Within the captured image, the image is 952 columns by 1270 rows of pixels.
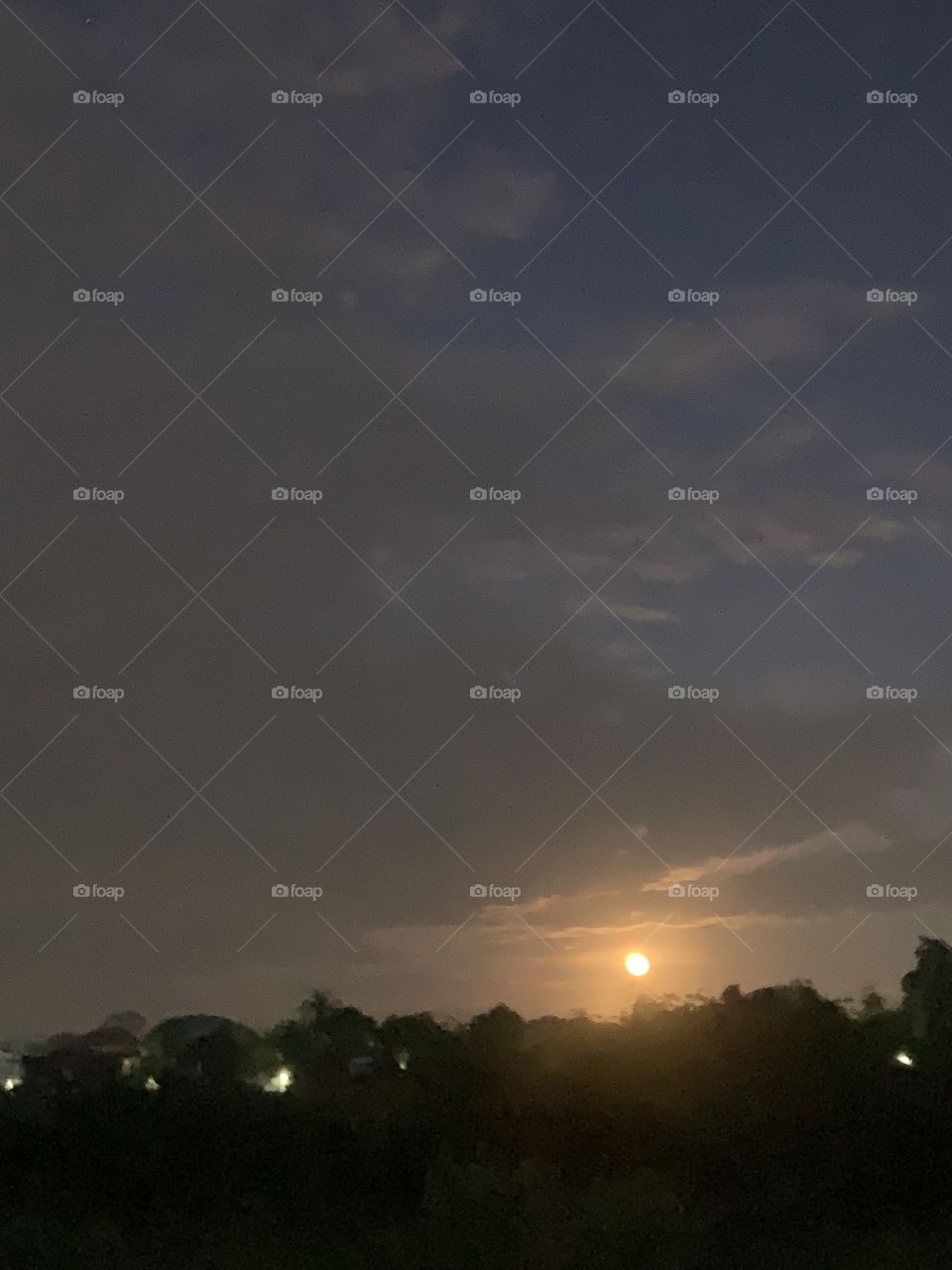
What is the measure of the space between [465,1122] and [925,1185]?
6.85 feet

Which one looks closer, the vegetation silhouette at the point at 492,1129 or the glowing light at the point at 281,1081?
the vegetation silhouette at the point at 492,1129

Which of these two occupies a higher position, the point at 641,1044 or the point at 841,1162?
the point at 641,1044

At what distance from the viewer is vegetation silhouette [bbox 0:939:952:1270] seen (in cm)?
596

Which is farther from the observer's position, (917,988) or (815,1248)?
(917,988)

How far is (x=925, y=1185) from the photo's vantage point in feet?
20.5

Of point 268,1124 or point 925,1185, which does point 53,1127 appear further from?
point 925,1185

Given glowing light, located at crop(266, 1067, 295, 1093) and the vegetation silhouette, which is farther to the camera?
glowing light, located at crop(266, 1067, 295, 1093)

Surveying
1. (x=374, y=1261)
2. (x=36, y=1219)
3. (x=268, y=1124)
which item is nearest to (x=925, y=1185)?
(x=374, y=1261)

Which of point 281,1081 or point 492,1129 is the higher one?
point 281,1081

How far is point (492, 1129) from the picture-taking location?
6.27 meters

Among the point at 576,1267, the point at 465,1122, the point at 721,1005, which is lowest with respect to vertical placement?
the point at 576,1267

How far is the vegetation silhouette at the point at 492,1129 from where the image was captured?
235 inches

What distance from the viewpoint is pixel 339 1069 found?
644 centimetres

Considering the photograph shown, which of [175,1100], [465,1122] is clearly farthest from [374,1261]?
[175,1100]
